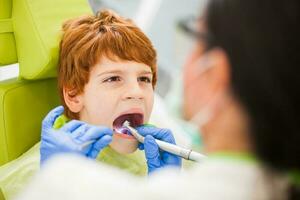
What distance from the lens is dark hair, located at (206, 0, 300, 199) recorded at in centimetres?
70

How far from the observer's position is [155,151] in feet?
5.47

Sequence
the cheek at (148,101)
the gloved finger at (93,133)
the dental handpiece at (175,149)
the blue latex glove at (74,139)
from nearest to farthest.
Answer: the blue latex glove at (74,139)
the gloved finger at (93,133)
the dental handpiece at (175,149)
the cheek at (148,101)

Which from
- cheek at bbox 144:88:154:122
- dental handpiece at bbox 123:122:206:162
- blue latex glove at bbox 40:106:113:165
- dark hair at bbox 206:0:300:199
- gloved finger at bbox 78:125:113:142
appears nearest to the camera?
dark hair at bbox 206:0:300:199

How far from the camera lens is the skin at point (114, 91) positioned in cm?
173

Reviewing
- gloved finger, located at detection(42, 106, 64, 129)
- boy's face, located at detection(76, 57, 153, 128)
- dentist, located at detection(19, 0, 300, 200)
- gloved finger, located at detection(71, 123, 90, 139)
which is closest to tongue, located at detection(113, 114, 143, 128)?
boy's face, located at detection(76, 57, 153, 128)

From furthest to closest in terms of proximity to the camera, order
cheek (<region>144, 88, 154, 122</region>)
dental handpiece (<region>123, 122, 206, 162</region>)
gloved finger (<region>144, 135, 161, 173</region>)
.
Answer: cheek (<region>144, 88, 154, 122</region>), gloved finger (<region>144, 135, 161, 173</region>), dental handpiece (<region>123, 122, 206, 162</region>)

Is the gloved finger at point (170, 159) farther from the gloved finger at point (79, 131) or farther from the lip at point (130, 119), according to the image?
the gloved finger at point (79, 131)

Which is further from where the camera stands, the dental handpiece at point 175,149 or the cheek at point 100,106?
the cheek at point 100,106

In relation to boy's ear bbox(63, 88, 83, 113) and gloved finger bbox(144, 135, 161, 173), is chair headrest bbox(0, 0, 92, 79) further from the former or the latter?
gloved finger bbox(144, 135, 161, 173)

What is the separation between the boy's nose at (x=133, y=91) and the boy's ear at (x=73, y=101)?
0.67 feet

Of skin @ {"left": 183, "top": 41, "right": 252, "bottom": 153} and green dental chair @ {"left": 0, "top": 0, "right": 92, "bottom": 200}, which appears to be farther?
green dental chair @ {"left": 0, "top": 0, "right": 92, "bottom": 200}

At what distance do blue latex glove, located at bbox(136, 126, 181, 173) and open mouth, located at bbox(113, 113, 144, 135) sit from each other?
0.03 metres

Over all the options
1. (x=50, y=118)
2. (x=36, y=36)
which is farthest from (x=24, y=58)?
(x=50, y=118)

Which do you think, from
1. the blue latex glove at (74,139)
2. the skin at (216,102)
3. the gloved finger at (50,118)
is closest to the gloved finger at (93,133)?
the blue latex glove at (74,139)
